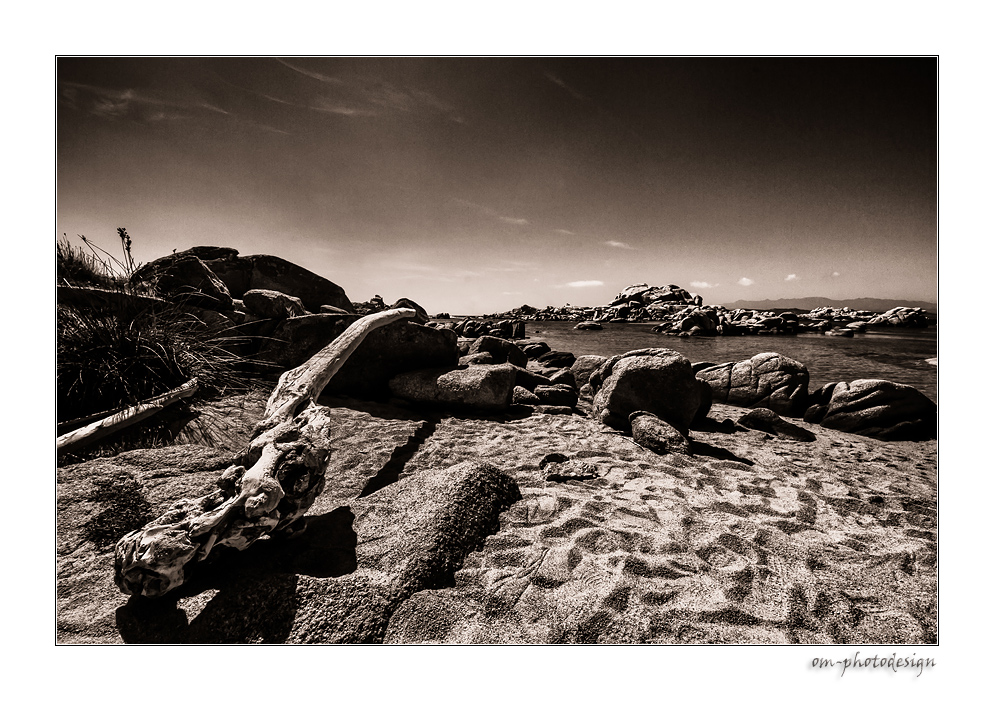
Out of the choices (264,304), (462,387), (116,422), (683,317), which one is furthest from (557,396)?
(683,317)

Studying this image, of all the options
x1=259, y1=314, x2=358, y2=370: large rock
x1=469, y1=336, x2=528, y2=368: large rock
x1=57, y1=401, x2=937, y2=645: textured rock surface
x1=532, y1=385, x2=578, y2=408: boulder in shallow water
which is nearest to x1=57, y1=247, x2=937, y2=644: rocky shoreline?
x1=57, y1=401, x2=937, y2=645: textured rock surface

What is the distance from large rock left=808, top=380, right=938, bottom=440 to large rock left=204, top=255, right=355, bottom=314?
6.41m

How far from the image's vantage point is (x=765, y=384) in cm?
575

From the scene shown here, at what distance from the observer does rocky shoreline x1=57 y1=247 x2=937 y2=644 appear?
164 centimetres

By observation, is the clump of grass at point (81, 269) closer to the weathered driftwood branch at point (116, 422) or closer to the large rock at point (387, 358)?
the weathered driftwood branch at point (116, 422)

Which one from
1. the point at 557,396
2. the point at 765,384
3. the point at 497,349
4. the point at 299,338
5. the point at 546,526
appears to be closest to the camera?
the point at 546,526

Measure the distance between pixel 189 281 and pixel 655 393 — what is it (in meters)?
5.10

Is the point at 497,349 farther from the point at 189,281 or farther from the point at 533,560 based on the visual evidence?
the point at 533,560

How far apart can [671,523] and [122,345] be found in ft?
11.2

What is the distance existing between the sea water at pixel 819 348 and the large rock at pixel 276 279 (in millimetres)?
6163

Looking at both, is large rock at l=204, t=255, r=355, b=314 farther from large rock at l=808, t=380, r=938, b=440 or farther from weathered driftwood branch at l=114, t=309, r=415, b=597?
large rock at l=808, t=380, r=938, b=440

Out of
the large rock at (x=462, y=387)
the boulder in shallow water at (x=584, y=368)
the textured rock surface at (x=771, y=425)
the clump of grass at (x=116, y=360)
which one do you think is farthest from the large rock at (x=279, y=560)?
the boulder in shallow water at (x=584, y=368)

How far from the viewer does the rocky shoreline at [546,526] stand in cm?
164

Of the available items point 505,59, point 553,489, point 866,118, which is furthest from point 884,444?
point 505,59
